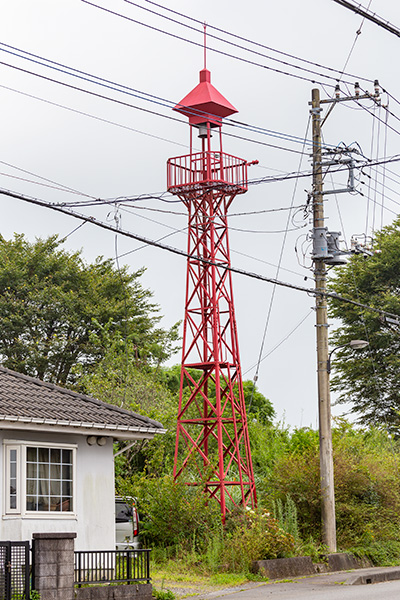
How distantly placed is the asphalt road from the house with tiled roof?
2.76 meters

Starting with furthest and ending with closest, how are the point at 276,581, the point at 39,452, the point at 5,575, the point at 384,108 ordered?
1. the point at 384,108
2. the point at 276,581
3. the point at 39,452
4. the point at 5,575

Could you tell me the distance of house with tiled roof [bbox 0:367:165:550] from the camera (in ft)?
56.6

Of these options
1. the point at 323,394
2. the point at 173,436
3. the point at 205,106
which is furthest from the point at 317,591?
the point at 205,106

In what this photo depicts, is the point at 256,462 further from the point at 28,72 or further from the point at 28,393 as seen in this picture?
the point at 28,72

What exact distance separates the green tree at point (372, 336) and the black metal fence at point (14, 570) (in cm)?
3032

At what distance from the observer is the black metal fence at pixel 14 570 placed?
580 inches

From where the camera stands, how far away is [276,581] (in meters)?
20.5

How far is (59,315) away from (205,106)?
19.7 meters

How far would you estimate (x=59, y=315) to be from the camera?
→ 4288 centimetres

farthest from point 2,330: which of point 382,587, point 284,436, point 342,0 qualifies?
point 342,0

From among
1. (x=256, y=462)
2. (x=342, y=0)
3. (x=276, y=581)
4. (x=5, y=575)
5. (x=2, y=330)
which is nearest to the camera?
(x=342, y=0)

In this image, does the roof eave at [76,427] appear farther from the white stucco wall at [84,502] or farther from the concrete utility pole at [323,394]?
the concrete utility pole at [323,394]

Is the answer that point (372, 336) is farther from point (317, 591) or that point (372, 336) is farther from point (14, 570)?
point (14, 570)

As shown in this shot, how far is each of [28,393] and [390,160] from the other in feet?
28.7
